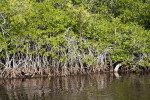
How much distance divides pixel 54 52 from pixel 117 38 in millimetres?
4734

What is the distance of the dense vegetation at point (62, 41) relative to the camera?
51.2ft

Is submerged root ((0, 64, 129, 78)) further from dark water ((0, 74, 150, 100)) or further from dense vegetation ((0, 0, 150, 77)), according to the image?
dark water ((0, 74, 150, 100))

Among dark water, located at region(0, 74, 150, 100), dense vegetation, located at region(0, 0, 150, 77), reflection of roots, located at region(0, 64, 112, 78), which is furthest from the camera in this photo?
dense vegetation, located at region(0, 0, 150, 77)

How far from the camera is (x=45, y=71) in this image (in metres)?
16.3

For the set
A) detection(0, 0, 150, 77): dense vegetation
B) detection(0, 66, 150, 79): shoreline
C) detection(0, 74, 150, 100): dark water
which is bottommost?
detection(0, 74, 150, 100): dark water

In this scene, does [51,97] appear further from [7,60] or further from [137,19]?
[137,19]

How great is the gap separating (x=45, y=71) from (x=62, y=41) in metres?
2.23

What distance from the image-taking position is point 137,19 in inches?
831

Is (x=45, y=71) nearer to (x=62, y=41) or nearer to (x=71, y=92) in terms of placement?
(x=62, y=41)

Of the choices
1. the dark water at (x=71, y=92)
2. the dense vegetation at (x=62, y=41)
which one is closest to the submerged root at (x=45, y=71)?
the dense vegetation at (x=62, y=41)

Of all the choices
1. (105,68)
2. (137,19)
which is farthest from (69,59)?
(137,19)

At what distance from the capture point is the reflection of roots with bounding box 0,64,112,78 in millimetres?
15453

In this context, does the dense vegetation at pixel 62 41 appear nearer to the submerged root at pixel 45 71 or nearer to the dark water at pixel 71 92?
the submerged root at pixel 45 71

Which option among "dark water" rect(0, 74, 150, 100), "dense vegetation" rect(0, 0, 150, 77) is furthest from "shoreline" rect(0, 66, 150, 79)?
"dark water" rect(0, 74, 150, 100)
